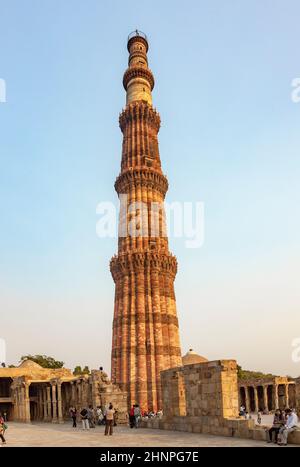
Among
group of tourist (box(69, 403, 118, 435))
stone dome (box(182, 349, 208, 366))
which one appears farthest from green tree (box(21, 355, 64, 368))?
group of tourist (box(69, 403, 118, 435))

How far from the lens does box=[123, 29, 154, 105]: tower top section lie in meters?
52.8

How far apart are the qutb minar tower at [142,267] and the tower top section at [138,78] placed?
113mm

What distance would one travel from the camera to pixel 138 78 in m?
53.2

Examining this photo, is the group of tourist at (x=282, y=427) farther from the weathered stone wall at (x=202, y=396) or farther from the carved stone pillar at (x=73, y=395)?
the carved stone pillar at (x=73, y=395)

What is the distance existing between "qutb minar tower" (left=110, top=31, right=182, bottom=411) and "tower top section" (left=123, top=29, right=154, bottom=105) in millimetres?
113

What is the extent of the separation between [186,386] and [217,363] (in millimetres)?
2795

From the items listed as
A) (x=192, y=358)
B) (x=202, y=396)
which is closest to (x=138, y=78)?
(x=192, y=358)

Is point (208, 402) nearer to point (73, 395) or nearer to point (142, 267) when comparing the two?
point (73, 395)

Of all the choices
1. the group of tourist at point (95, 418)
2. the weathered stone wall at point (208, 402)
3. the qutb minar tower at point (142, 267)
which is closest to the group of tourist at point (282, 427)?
the weathered stone wall at point (208, 402)

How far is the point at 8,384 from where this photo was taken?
4088 cm

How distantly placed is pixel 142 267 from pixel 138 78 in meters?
22.4
